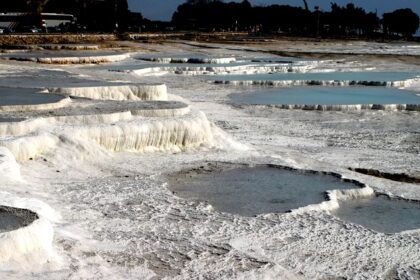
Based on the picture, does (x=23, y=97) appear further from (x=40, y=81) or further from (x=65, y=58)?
(x=65, y=58)

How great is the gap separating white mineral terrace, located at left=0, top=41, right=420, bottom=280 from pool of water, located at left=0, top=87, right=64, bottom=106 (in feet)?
0.67

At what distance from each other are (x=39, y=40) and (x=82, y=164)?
21.4 metres

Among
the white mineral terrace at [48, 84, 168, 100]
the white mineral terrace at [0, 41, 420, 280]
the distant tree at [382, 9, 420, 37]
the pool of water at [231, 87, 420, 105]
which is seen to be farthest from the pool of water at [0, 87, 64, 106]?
the distant tree at [382, 9, 420, 37]

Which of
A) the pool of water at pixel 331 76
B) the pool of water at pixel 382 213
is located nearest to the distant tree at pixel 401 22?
the pool of water at pixel 331 76

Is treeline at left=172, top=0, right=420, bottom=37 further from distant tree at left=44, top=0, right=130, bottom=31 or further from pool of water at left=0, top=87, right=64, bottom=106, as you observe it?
pool of water at left=0, top=87, right=64, bottom=106

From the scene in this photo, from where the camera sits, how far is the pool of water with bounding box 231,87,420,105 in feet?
44.6

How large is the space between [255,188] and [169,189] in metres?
0.74

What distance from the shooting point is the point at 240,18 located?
73.4m

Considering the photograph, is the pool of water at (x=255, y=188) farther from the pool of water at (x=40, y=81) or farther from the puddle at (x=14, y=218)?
the pool of water at (x=40, y=81)

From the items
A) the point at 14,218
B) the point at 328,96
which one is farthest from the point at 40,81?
the point at 14,218

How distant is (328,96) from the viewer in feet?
48.6

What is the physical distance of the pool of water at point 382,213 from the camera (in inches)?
226

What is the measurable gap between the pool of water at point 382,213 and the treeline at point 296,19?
64819 mm

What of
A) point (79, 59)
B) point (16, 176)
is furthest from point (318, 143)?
point (79, 59)
